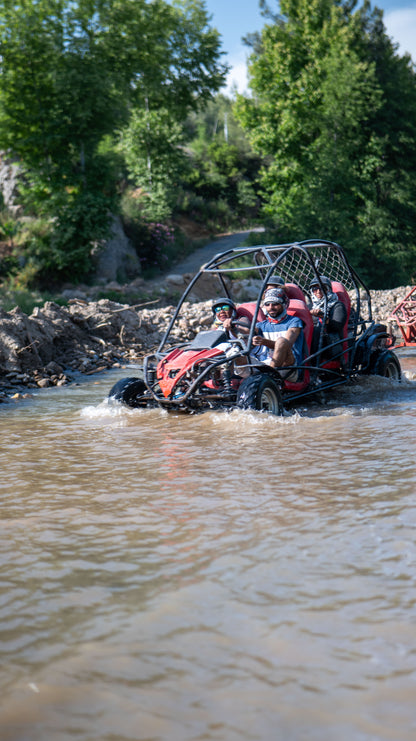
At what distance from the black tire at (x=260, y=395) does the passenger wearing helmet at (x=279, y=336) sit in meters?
0.43

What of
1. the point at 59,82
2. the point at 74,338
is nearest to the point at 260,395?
the point at 74,338

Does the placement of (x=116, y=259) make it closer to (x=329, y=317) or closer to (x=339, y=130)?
(x=339, y=130)

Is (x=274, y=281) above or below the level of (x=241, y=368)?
above

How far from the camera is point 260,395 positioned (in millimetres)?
6824

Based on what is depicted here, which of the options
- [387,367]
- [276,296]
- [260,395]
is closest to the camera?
[260,395]

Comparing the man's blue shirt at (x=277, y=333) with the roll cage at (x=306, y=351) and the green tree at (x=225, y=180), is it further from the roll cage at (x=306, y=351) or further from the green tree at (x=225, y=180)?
the green tree at (x=225, y=180)

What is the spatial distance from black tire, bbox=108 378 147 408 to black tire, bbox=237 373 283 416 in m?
1.59

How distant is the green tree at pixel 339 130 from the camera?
27406mm

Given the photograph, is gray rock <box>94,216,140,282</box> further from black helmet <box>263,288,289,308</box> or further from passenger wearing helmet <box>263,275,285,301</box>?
black helmet <box>263,288,289,308</box>

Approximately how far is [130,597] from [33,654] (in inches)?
22.0

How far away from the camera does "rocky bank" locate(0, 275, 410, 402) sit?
1141 centimetres

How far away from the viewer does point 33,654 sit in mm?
2795

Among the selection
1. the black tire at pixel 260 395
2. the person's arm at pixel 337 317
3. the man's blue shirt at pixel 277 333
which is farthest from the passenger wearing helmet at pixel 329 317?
the black tire at pixel 260 395

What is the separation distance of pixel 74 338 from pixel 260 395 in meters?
8.01
